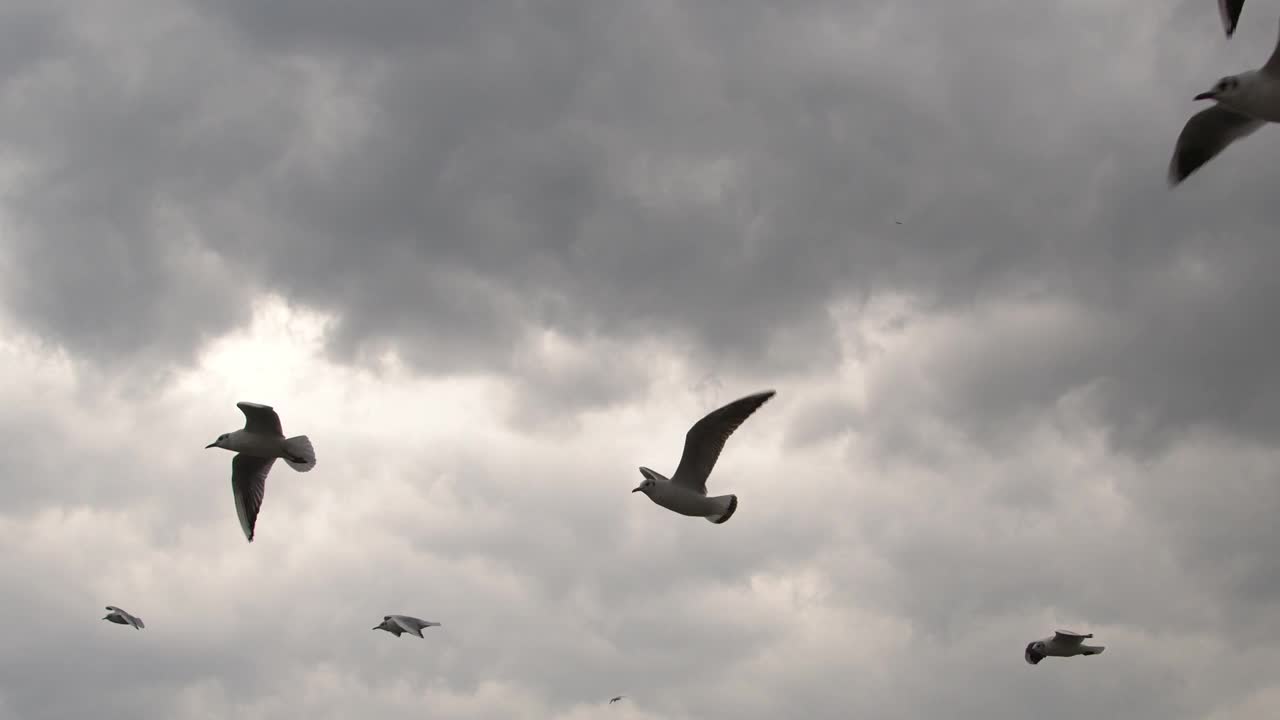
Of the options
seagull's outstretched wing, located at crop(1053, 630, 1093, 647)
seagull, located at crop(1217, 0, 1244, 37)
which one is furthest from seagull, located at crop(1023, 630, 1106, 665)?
seagull, located at crop(1217, 0, 1244, 37)

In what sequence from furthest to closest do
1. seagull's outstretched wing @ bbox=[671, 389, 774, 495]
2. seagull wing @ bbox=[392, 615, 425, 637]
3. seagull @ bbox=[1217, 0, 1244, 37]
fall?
seagull wing @ bbox=[392, 615, 425, 637], seagull's outstretched wing @ bbox=[671, 389, 774, 495], seagull @ bbox=[1217, 0, 1244, 37]

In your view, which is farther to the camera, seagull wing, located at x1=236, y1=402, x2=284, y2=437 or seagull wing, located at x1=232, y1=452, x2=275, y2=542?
seagull wing, located at x1=232, y1=452, x2=275, y2=542

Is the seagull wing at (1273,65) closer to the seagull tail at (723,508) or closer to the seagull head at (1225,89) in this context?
the seagull head at (1225,89)

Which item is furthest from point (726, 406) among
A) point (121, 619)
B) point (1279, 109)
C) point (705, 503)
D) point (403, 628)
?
point (121, 619)

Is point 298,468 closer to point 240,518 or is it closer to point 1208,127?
point 240,518

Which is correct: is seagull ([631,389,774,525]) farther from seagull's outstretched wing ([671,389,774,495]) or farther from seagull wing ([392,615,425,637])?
seagull wing ([392,615,425,637])

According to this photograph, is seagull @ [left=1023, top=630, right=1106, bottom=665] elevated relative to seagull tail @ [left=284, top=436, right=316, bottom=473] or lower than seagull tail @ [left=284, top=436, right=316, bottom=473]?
lower

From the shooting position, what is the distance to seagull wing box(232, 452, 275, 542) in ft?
108

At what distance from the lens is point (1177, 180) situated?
72.8ft

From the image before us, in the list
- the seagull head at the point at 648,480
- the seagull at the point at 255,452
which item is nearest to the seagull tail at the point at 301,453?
the seagull at the point at 255,452

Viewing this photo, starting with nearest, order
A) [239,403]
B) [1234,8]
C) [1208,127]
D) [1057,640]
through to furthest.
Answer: [1234,8]
[1208,127]
[239,403]
[1057,640]

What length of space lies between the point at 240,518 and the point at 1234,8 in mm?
24429

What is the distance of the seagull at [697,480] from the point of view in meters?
28.2

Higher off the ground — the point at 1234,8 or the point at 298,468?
the point at 298,468
